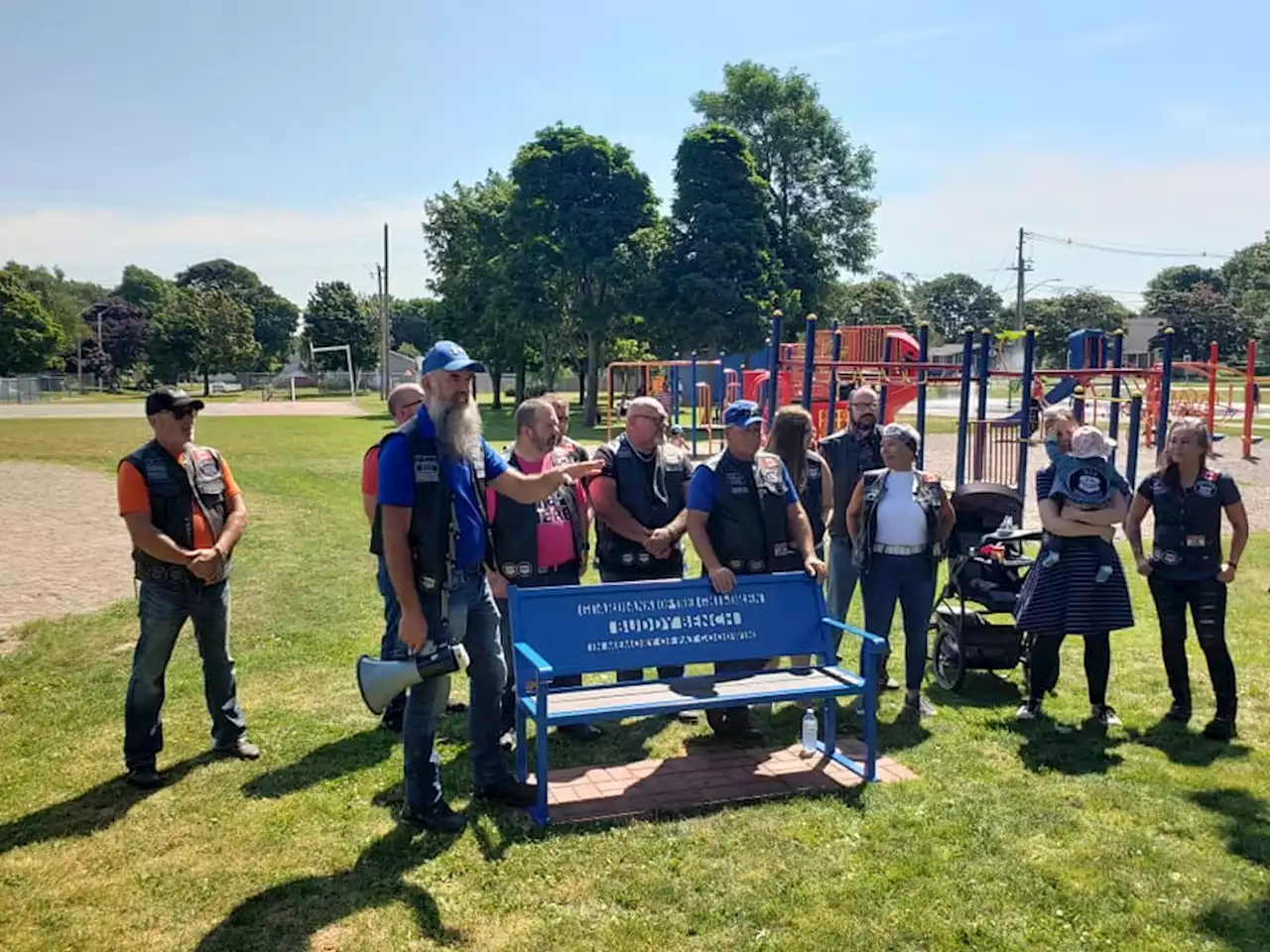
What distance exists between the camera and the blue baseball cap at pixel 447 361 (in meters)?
4.04

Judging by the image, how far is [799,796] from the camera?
4.66 meters

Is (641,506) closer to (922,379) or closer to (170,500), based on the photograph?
(170,500)

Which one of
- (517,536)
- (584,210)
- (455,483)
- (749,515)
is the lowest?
(517,536)

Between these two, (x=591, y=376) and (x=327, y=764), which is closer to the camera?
(x=327, y=764)

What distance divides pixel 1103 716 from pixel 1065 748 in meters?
0.51

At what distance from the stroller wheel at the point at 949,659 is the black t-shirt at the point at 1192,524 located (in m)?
1.27

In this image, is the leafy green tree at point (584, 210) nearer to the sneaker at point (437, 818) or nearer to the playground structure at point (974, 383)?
the playground structure at point (974, 383)

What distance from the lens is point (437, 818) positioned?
4.31m

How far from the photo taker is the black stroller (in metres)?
6.30

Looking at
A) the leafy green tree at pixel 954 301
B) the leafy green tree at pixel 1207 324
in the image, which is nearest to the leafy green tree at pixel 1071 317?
the leafy green tree at pixel 1207 324

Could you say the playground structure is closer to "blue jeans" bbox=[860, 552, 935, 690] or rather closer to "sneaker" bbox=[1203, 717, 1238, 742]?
"blue jeans" bbox=[860, 552, 935, 690]

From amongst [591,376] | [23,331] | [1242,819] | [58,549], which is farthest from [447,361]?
[23,331]

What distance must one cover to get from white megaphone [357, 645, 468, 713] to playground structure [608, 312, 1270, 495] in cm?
690

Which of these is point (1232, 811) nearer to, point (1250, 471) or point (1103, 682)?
point (1103, 682)
